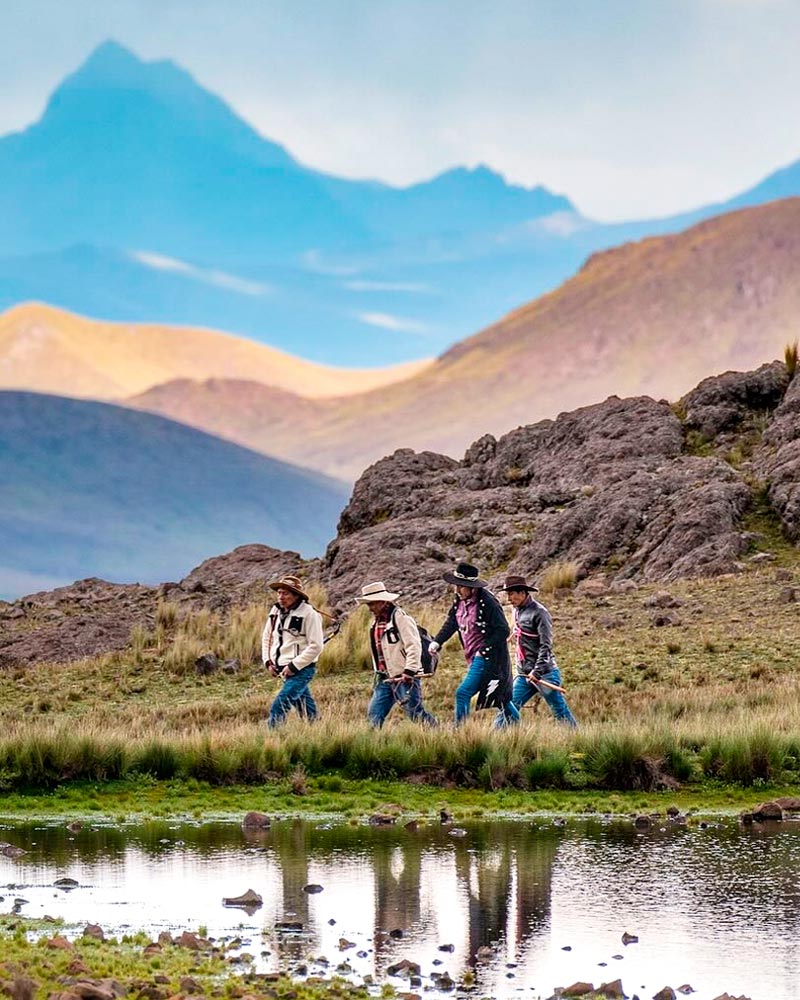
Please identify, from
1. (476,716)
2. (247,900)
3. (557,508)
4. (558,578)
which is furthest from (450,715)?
(557,508)

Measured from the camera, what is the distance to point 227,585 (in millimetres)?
42781

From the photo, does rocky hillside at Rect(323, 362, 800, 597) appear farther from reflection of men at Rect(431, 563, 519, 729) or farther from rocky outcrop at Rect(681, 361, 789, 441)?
reflection of men at Rect(431, 563, 519, 729)

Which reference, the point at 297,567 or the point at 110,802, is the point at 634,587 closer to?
the point at 297,567

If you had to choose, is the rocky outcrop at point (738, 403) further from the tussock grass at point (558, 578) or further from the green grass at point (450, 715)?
the tussock grass at point (558, 578)

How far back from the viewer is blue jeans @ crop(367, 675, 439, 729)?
19688 mm

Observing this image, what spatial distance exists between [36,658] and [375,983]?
26110 mm

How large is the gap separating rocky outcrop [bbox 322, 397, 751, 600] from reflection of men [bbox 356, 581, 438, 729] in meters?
15.2

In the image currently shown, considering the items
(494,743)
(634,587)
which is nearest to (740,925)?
(494,743)

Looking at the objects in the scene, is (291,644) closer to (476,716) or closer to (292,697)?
(292,697)

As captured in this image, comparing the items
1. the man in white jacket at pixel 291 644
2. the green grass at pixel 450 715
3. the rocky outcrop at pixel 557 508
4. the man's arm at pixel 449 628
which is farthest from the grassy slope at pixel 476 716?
the rocky outcrop at pixel 557 508

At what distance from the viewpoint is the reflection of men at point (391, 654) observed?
1941 cm

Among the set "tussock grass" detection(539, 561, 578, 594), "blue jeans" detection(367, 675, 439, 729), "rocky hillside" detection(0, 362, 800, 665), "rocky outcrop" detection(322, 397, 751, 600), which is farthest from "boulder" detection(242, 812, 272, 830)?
"rocky outcrop" detection(322, 397, 751, 600)

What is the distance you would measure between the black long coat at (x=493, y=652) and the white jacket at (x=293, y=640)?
4.09 feet

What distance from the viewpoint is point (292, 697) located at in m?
20.3
